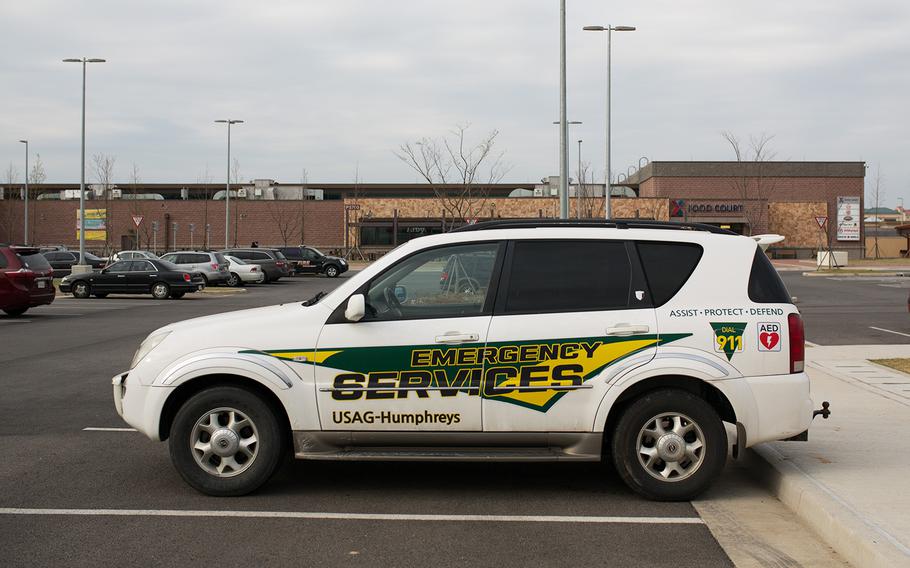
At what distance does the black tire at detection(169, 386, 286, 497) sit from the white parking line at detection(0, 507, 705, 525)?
0.32 meters

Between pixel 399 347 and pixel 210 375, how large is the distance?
4.32 ft

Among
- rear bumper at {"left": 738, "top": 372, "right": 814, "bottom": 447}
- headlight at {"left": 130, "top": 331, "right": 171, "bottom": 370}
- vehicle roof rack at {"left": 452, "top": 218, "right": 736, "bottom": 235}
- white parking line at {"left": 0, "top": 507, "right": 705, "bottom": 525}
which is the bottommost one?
white parking line at {"left": 0, "top": 507, "right": 705, "bottom": 525}

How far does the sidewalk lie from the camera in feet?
17.6

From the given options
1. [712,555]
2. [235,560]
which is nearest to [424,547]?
[235,560]

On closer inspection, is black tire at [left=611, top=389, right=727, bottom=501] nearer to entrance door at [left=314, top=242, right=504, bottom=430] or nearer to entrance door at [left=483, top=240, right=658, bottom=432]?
entrance door at [left=483, top=240, right=658, bottom=432]

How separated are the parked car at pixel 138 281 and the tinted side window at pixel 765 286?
28.0 meters

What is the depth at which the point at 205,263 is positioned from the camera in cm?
4009

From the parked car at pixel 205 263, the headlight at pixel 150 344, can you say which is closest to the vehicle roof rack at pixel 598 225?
the headlight at pixel 150 344

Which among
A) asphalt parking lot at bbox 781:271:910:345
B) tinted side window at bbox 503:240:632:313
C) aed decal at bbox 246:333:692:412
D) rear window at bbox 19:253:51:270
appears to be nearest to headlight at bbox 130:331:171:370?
aed decal at bbox 246:333:692:412

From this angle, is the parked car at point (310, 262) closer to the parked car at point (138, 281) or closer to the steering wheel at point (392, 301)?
the parked car at point (138, 281)

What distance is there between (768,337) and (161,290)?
28.6 metres

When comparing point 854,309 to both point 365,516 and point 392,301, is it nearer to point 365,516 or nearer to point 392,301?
point 392,301

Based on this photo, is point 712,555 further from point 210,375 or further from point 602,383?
point 210,375

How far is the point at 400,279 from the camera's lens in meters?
6.71
